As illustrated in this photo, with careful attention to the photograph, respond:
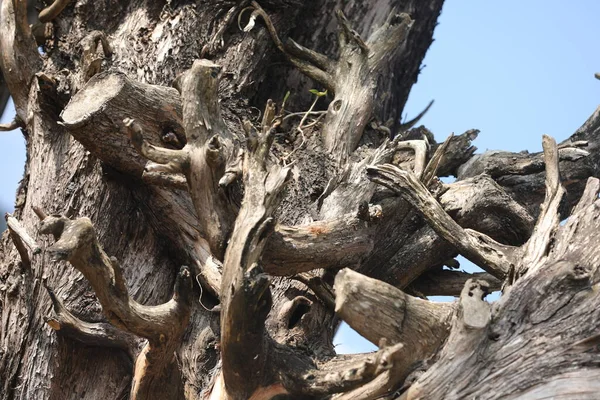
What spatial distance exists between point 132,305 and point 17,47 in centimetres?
181

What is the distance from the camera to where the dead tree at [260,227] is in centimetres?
263

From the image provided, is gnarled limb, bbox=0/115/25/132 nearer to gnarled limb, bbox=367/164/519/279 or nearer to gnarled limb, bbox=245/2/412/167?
gnarled limb, bbox=245/2/412/167

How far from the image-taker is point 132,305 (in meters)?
2.98

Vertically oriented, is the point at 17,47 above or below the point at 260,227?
above

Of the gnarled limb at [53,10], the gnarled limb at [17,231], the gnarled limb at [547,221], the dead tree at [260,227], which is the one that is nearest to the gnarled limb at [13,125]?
the dead tree at [260,227]

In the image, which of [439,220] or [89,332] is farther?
[439,220]

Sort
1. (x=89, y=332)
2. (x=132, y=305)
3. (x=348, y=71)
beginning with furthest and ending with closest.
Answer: (x=348, y=71) → (x=89, y=332) → (x=132, y=305)

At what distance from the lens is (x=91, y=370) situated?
11.6ft

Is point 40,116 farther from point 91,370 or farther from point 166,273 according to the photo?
point 91,370

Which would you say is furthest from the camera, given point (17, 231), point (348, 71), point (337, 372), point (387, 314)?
point (348, 71)

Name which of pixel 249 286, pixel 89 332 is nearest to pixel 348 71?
pixel 89 332

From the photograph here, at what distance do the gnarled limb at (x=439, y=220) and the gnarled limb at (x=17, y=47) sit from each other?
188cm

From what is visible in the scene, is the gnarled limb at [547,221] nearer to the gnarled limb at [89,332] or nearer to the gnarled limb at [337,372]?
the gnarled limb at [337,372]

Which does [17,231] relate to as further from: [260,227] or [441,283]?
[441,283]
